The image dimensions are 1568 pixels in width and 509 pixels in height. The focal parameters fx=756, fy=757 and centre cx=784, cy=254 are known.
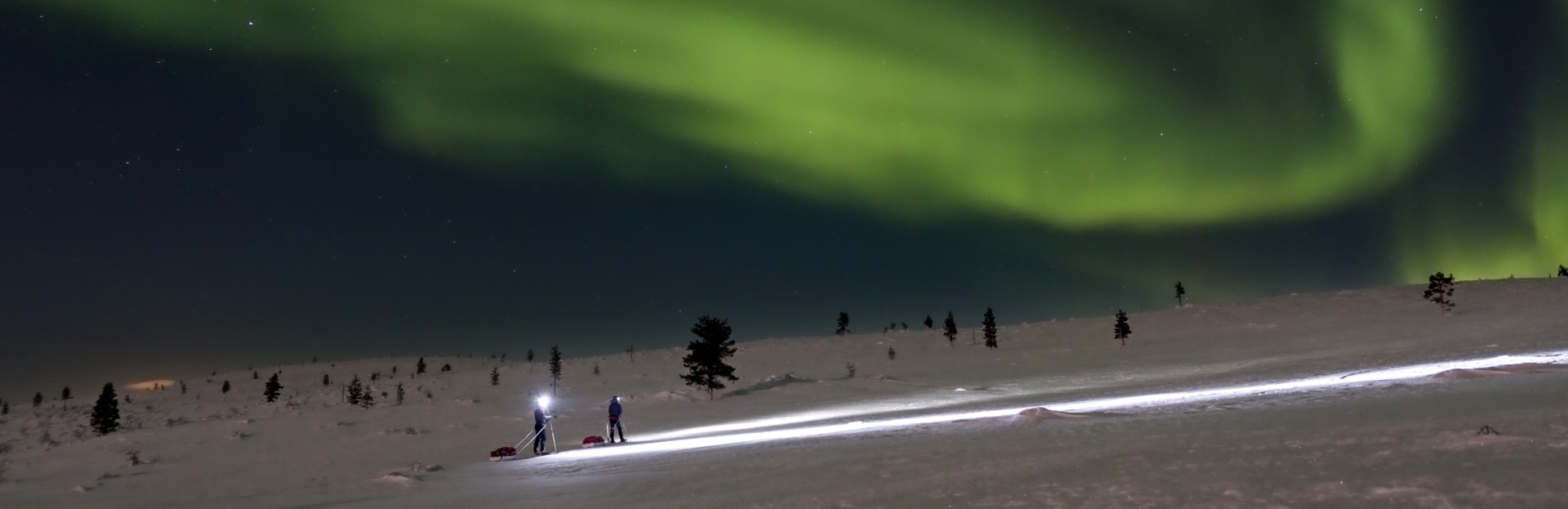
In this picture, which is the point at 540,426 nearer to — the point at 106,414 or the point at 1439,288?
the point at 106,414

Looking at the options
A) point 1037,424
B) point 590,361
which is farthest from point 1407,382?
point 590,361

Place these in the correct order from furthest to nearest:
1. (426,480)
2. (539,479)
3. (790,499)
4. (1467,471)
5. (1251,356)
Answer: (1251,356), (426,480), (539,479), (790,499), (1467,471)

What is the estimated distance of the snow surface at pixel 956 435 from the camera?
6531 mm

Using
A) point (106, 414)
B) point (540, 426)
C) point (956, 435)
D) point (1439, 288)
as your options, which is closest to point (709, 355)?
point (540, 426)

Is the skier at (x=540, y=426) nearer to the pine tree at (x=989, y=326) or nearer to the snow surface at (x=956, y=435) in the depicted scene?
the snow surface at (x=956, y=435)

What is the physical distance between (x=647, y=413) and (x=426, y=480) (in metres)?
15.5

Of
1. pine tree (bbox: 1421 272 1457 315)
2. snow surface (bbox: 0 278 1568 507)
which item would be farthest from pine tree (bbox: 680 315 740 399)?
pine tree (bbox: 1421 272 1457 315)

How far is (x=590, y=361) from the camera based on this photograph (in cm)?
5791

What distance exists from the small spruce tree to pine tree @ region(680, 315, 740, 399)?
84.2ft

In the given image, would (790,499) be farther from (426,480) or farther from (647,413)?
(647,413)

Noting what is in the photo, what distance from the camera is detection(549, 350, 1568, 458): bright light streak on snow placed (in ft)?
51.3

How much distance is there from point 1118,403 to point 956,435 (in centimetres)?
633

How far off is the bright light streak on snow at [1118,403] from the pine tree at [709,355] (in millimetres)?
13974

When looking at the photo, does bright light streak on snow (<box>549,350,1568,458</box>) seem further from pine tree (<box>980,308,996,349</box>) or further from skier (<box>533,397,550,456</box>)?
pine tree (<box>980,308,996,349</box>)
